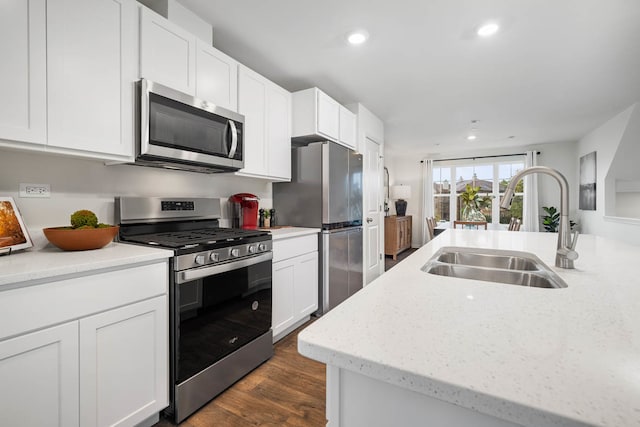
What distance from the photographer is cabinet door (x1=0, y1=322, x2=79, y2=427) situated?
1.03 m

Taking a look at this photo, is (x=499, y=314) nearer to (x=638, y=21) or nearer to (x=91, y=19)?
(x=91, y=19)

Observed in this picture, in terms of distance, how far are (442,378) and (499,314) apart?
0.35m

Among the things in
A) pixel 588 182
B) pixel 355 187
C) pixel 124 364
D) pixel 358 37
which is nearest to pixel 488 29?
pixel 358 37

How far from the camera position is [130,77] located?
1.59 m

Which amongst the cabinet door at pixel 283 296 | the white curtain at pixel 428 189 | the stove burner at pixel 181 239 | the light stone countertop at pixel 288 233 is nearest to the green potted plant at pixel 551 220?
the white curtain at pixel 428 189

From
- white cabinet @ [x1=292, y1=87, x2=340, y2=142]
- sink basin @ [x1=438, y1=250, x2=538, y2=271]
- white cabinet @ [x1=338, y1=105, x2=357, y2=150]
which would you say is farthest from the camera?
white cabinet @ [x1=338, y1=105, x2=357, y2=150]

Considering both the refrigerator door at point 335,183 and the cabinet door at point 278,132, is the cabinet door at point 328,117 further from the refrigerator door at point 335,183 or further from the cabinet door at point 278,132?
the cabinet door at point 278,132

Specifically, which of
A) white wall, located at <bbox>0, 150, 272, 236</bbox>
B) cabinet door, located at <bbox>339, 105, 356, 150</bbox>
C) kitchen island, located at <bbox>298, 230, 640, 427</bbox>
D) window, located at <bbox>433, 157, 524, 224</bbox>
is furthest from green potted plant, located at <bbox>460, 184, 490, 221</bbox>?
kitchen island, located at <bbox>298, 230, 640, 427</bbox>

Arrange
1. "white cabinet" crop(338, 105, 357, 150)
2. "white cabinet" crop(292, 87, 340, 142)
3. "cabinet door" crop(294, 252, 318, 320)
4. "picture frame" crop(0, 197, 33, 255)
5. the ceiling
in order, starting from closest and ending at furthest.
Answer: "picture frame" crop(0, 197, 33, 255)
the ceiling
"cabinet door" crop(294, 252, 318, 320)
"white cabinet" crop(292, 87, 340, 142)
"white cabinet" crop(338, 105, 357, 150)

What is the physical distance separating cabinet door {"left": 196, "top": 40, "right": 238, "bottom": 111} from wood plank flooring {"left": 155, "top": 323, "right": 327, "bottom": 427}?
6.20ft

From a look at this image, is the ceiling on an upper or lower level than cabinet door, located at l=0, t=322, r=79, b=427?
upper

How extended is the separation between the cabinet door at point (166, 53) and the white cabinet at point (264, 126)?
1.41 ft

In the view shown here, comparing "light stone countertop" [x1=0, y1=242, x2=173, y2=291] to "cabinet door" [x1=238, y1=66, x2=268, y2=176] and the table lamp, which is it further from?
the table lamp

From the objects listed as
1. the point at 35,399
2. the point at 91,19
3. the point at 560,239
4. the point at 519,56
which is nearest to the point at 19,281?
the point at 35,399
